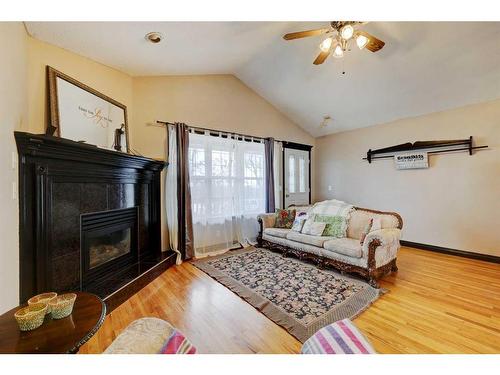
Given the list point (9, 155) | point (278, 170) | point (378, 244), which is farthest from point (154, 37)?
point (378, 244)

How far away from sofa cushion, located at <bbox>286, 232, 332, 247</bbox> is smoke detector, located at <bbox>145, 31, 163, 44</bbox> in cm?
294

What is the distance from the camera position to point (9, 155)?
1438 mm

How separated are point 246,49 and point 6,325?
133 inches

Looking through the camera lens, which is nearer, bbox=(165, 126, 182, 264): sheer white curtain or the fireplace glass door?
the fireplace glass door

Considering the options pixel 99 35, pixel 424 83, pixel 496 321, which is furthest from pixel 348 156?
pixel 99 35

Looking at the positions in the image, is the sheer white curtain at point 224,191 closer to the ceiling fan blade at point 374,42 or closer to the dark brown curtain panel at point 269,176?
the dark brown curtain panel at point 269,176

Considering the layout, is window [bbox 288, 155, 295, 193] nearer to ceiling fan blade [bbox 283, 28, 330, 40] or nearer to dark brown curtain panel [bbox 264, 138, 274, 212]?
dark brown curtain panel [bbox 264, 138, 274, 212]

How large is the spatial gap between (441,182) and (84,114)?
5.14 meters

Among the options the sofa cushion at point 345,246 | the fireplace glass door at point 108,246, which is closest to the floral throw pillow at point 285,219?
the sofa cushion at point 345,246

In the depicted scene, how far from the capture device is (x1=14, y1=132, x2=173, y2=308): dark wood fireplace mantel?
1598 millimetres

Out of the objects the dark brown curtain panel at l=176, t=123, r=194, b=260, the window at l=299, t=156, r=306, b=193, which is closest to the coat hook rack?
the window at l=299, t=156, r=306, b=193

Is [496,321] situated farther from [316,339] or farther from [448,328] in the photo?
[316,339]

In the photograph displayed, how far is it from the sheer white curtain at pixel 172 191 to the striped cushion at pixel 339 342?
2.78 meters
